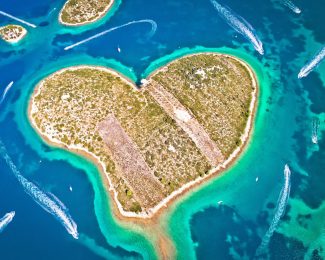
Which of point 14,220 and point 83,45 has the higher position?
point 83,45

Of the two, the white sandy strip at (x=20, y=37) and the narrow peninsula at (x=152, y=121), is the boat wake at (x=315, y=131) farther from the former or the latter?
the white sandy strip at (x=20, y=37)

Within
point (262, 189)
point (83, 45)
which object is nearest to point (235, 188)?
point (262, 189)

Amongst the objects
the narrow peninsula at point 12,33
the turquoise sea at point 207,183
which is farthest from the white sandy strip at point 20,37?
the turquoise sea at point 207,183

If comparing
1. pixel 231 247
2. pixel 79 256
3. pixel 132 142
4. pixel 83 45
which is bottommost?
pixel 231 247

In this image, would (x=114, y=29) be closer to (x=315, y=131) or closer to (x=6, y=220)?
(x=315, y=131)

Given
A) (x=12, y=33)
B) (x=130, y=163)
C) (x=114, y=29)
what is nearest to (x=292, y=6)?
(x=114, y=29)

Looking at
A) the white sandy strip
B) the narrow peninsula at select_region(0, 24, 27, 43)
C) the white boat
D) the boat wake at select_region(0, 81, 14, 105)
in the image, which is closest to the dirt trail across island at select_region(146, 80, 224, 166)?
the white boat

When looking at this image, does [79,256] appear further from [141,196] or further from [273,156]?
[273,156]
